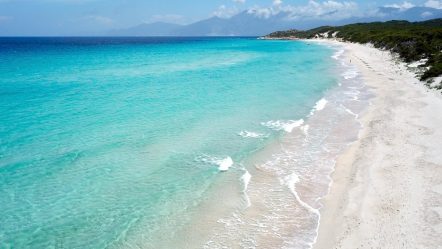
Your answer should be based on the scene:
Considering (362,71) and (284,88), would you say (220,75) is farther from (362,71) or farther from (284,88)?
(362,71)

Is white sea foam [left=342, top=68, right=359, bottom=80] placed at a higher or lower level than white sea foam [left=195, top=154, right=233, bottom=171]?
A: higher

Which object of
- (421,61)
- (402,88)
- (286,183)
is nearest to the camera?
(286,183)

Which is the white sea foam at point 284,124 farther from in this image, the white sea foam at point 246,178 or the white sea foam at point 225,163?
the white sea foam at point 246,178

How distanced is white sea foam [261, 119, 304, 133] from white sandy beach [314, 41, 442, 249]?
425 centimetres

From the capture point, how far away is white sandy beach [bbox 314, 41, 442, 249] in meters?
11.0

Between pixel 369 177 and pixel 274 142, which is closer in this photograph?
pixel 369 177

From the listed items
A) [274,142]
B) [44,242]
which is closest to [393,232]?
[274,142]

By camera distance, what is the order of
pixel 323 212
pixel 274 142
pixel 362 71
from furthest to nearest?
pixel 362 71
pixel 274 142
pixel 323 212

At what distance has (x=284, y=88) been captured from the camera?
3725 cm

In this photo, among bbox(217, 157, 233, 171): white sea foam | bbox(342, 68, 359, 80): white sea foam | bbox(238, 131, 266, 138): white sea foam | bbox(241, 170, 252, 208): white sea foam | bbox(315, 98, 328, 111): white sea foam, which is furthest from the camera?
bbox(342, 68, 359, 80): white sea foam

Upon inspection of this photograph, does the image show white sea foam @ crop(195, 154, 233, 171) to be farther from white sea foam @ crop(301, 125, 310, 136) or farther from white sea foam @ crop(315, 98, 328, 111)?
white sea foam @ crop(315, 98, 328, 111)

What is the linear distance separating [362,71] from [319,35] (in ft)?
445

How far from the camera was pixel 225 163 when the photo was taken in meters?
17.3

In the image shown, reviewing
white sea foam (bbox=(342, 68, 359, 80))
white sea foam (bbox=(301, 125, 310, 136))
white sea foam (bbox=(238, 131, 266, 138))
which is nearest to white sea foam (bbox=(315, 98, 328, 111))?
white sea foam (bbox=(301, 125, 310, 136))
